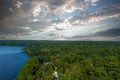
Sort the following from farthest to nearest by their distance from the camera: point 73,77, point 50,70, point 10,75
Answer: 1. point 10,75
2. point 50,70
3. point 73,77

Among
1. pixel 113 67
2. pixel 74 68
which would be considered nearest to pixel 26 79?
pixel 74 68

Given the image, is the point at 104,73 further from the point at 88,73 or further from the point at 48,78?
the point at 48,78

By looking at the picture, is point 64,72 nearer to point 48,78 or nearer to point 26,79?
point 48,78

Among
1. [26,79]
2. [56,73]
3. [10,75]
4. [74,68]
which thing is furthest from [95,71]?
[10,75]

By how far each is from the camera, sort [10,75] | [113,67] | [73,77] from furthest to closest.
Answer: [10,75], [113,67], [73,77]

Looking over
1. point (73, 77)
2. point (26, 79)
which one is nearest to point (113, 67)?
point (73, 77)

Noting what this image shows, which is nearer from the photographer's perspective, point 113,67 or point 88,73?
point 88,73

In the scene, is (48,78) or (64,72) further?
(64,72)

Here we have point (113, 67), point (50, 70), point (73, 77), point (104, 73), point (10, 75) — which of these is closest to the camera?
point (73, 77)

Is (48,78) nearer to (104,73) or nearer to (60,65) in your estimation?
(60,65)
